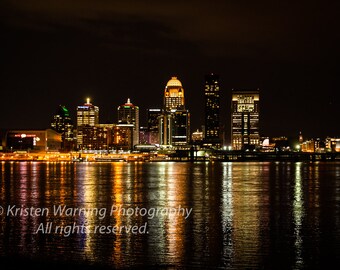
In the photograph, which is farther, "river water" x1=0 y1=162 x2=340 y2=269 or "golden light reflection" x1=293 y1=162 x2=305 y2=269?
"golden light reflection" x1=293 y1=162 x2=305 y2=269

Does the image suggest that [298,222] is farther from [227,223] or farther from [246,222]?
[227,223]

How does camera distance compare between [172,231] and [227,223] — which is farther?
[227,223]

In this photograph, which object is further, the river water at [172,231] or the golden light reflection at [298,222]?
the golden light reflection at [298,222]

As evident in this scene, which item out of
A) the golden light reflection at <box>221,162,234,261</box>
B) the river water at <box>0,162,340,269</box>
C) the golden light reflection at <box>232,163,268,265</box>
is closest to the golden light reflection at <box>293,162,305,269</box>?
the river water at <box>0,162,340,269</box>

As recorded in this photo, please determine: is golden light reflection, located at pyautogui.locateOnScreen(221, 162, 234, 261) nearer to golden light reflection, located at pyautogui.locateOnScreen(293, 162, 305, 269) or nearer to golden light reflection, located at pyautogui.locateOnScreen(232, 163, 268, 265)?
golden light reflection, located at pyautogui.locateOnScreen(232, 163, 268, 265)

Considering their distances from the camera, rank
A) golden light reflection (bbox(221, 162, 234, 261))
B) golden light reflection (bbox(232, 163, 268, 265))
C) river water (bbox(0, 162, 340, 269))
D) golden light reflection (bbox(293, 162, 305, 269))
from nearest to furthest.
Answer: river water (bbox(0, 162, 340, 269)) < golden light reflection (bbox(293, 162, 305, 269)) < golden light reflection (bbox(221, 162, 234, 261)) < golden light reflection (bbox(232, 163, 268, 265))

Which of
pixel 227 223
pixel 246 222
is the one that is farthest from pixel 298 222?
pixel 227 223

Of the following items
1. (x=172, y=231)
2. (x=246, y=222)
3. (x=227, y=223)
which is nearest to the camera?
(x=172, y=231)

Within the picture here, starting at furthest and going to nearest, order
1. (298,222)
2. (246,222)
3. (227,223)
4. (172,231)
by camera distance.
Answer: (298,222), (246,222), (227,223), (172,231)

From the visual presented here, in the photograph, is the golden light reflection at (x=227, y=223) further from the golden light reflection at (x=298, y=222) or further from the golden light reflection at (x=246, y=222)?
the golden light reflection at (x=298, y=222)

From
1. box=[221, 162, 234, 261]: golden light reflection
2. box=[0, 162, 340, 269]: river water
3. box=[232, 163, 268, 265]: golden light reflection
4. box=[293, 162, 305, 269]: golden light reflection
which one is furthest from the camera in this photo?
box=[232, 163, 268, 265]: golden light reflection

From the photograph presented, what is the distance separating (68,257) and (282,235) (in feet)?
34.4

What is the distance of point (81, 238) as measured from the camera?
974 inches

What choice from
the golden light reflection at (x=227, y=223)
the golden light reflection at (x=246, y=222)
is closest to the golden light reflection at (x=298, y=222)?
the golden light reflection at (x=246, y=222)
